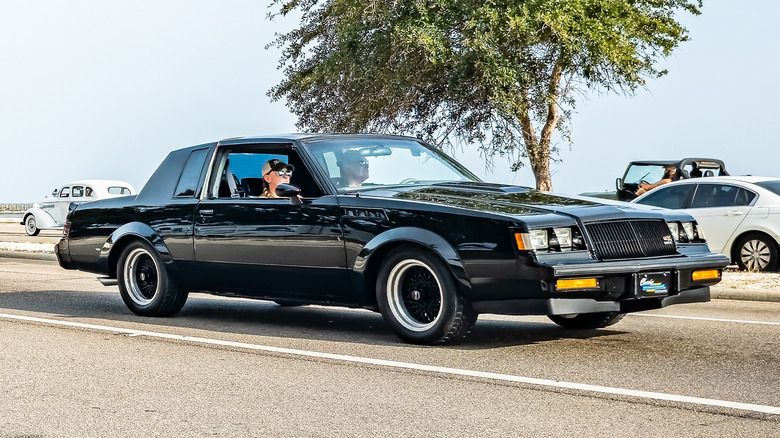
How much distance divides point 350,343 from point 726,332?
3.10m

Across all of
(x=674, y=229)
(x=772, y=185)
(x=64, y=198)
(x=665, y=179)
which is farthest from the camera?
(x=64, y=198)

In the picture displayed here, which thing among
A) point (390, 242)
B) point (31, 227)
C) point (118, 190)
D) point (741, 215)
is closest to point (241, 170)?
point (390, 242)

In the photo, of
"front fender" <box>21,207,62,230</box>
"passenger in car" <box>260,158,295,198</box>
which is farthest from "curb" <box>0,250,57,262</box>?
"front fender" <box>21,207,62,230</box>

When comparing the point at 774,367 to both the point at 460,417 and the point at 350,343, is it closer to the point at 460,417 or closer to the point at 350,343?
the point at 460,417

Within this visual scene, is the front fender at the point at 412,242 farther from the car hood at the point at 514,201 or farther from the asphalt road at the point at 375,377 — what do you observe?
the asphalt road at the point at 375,377

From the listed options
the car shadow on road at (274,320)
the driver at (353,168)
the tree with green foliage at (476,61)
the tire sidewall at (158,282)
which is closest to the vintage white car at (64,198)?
the tree with green foliage at (476,61)

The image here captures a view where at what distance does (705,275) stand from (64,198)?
29756 millimetres

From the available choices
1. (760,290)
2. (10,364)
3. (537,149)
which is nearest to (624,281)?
(10,364)

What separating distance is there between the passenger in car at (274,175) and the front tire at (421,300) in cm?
151

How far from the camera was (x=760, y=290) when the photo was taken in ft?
39.5

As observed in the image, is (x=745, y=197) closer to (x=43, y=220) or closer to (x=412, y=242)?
(x=412, y=242)

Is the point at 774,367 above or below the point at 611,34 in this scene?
below

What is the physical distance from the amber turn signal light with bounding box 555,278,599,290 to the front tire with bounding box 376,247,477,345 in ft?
2.40

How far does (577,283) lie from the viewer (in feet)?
24.0
